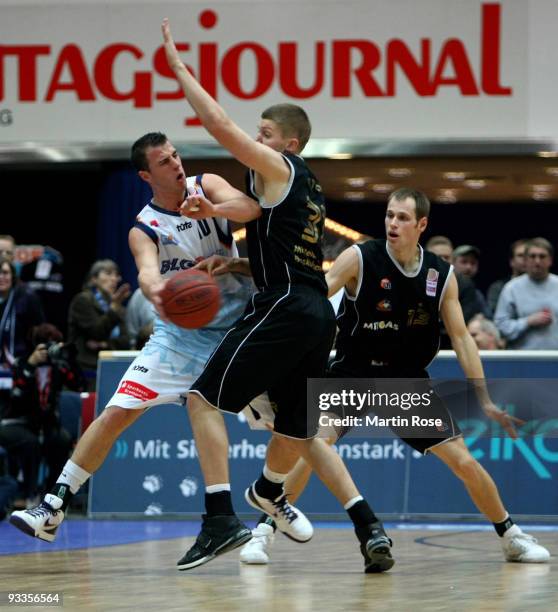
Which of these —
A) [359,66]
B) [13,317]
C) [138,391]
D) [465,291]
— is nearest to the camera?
[138,391]

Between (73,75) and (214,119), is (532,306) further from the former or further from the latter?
(73,75)

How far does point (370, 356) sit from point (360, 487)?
2.91 m

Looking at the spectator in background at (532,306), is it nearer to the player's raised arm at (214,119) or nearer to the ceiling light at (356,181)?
the player's raised arm at (214,119)

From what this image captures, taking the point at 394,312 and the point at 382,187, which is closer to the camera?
the point at 394,312

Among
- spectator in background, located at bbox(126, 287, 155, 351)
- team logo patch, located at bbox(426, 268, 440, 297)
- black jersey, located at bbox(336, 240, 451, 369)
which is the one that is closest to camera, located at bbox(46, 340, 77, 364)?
spectator in background, located at bbox(126, 287, 155, 351)

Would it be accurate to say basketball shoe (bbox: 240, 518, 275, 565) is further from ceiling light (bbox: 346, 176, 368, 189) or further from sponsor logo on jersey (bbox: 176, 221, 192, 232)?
ceiling light (bbox: 346, 176, 368, 189)

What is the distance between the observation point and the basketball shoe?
21.0ft

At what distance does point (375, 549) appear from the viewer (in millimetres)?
5934

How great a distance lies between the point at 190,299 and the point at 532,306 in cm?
544

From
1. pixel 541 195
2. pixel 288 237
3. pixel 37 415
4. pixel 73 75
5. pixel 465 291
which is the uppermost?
pixel 73 75

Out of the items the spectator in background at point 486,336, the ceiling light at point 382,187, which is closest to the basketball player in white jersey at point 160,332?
the spectator in background at point 486,336

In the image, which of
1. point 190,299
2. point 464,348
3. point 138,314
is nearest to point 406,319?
point 464,348

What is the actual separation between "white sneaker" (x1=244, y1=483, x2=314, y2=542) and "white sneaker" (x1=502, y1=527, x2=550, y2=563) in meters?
1.05

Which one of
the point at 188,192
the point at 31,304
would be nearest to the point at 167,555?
the point at 188,192
